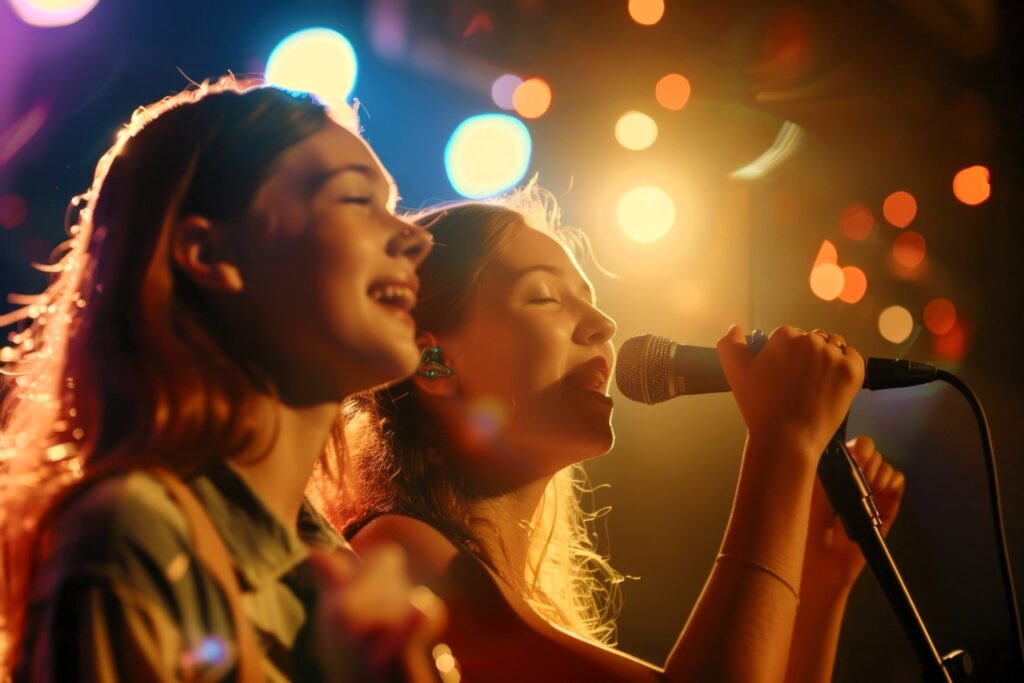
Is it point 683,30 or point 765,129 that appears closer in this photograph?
point 683,30

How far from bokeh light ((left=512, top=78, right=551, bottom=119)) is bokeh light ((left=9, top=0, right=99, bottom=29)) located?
0.96 meters

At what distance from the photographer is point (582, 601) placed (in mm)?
1841

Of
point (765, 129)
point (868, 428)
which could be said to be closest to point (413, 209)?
point (765, 129)

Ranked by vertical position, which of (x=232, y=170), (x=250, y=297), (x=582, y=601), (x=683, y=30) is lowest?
(x=582, y=601)

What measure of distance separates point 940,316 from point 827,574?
1.10 meters

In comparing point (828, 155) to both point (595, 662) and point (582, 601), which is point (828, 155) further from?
point (595, 662)

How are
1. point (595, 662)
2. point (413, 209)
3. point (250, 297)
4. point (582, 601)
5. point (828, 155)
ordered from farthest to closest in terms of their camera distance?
point (828, 155) < point (582, 601) < point (413, 209) < point (595, 662) < point (250, 297)

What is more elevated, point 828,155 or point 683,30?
point 683,30

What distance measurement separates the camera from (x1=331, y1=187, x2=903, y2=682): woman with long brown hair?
106cm

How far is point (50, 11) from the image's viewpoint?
1438mm

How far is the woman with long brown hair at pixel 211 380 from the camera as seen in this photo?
2.16ft

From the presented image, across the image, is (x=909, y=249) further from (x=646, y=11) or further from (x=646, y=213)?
(x=646, y=11)

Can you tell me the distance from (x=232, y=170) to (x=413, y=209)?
2.74 feet

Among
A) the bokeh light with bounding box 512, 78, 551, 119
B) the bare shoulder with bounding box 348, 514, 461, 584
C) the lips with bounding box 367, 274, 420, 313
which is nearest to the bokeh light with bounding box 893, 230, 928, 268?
the bokeh light with bounding box 512, 78, 551, 119
